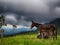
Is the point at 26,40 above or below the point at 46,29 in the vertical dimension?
below

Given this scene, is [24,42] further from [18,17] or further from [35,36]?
[18,17]

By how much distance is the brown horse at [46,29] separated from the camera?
13.0 feet

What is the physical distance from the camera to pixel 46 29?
403 centimetres

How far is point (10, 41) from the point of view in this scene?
154 inches

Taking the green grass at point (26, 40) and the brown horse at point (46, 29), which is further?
the brown horse at point (46, 29)

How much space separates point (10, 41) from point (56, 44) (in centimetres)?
104

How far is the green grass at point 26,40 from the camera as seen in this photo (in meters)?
3.86

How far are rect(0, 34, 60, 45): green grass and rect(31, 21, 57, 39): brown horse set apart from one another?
0.49 feet

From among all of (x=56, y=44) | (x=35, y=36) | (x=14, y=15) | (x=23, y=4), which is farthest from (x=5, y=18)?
(x=56, y=44)

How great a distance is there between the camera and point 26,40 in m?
3.93

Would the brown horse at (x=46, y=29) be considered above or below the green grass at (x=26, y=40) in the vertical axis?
above

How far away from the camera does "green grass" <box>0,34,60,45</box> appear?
152 inches

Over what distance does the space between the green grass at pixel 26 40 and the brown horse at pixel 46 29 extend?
0.15 metres

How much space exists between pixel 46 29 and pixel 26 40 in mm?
539
